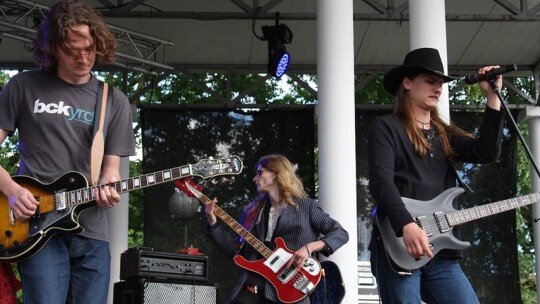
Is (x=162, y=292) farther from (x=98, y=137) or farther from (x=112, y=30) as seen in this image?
(x=112, y=30)

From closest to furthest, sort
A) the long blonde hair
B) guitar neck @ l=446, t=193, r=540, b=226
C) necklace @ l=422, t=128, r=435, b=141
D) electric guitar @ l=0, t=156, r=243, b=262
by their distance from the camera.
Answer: electric guitar @ l=0, t=156, r=243, b=262 → guitar neck @ l=446, t=193, r=540, b=226 → necklace @ l=422, t=128, r=435, b=141 → the long blonde hair

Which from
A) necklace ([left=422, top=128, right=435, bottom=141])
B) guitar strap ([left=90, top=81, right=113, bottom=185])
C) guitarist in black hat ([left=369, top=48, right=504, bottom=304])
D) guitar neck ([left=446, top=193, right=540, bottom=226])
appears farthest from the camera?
necklace ([left=422, top=128, right=435, bottom=141])

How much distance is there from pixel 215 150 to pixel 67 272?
1048 centimetres

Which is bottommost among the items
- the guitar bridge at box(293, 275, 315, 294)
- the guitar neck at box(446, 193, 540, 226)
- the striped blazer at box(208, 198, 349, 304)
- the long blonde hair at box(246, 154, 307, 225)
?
the guitar bridge at box(293, 275, 315, 294)

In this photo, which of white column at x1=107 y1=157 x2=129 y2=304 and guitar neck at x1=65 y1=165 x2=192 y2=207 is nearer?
guitar neck at x1=65 y1=165 x2=192 y2=207

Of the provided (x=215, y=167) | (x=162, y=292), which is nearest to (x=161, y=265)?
(x=162, y=292)

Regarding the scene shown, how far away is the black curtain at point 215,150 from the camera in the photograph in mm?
13719

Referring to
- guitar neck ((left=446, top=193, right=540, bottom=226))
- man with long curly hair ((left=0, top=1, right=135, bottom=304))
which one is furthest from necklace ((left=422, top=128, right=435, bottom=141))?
man with long curly hair ((left=0, top=1, right=135, bottom=304))

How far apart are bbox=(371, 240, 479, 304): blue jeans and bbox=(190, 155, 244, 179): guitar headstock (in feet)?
2.99

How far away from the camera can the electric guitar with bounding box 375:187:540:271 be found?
4098 mm

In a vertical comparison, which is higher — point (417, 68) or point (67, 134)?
point (417, 68)

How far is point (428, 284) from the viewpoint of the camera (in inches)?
165

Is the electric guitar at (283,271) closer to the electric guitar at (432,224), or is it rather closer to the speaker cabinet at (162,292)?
the speaker cabinet at (162,292)

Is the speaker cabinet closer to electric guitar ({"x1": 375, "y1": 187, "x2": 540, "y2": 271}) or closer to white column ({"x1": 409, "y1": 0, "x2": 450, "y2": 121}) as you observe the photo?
white column ({"x1": 409, "y1": 0, "x2": 450, "y2": 121})
